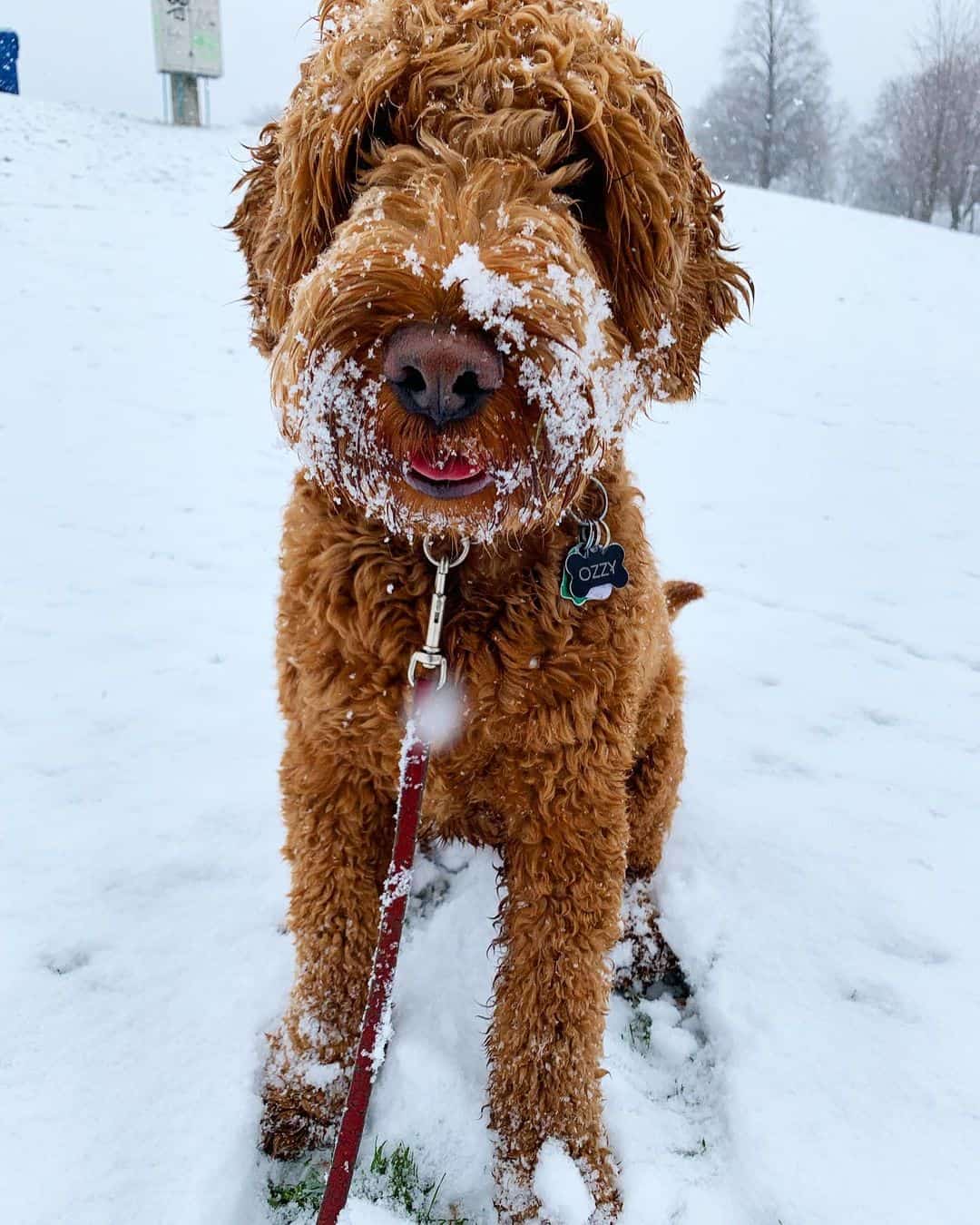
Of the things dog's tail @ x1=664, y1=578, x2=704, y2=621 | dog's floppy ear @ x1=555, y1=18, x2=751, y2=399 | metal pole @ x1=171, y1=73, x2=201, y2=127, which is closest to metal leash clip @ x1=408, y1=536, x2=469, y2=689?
dog's floppy ear @ x1=555, y1=18, x2=751, y2=399

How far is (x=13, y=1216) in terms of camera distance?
5.83 feet

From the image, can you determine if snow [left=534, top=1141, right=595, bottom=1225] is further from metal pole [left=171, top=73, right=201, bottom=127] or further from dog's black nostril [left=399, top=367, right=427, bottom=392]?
metal pole [left=171, top=73, right=201, bottom=127]

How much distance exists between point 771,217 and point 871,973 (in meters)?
18.5

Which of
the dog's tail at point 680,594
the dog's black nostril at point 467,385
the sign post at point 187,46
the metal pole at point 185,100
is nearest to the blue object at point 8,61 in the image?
the sign post at point 187,46

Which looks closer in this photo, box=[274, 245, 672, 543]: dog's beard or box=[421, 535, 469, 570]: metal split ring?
box=[274, 245, 672, 543]: dog's beard

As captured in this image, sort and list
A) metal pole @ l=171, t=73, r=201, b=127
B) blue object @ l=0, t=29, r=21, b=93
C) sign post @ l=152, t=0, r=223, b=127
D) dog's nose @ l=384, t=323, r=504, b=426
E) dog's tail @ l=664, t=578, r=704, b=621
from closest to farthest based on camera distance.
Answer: dog's nose @ l=384, t=323, r=504, b=426 → dog's tail @ l=664, t=578, r=704, b=621 → blue object @ l=0, t=29, r=21, b=93 → sign post @ l=152, t=0, r=223, b=127 → metal pole @ l=171, t=73, r=201, b=127

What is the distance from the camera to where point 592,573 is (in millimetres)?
1864

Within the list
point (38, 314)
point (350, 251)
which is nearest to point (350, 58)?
point (350, 251)

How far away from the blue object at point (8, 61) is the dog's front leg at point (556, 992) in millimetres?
24693

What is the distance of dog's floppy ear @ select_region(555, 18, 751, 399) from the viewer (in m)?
1.74

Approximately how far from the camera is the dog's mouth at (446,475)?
4.76 ft

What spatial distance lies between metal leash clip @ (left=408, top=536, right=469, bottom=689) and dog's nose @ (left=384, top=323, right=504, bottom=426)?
0.41m

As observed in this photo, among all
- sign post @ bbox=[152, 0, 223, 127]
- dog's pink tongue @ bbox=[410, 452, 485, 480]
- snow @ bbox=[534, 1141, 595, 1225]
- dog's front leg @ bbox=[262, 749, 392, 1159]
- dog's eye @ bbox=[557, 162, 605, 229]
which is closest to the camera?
dog's pink tongue @ bbox=[410, 452, 485, 480]

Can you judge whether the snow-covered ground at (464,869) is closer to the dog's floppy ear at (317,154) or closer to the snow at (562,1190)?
the snow at (562,1190)
